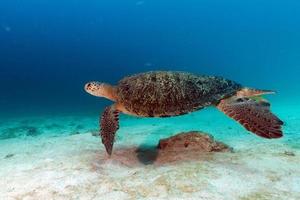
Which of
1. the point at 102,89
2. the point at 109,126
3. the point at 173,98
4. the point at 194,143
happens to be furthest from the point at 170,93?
the point at 102,89

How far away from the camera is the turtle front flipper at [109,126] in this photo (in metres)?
6.17

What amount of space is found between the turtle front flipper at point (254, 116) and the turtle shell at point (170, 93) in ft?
1.15

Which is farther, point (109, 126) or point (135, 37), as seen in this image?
point (135, 37)

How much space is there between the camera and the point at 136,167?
20.5ft

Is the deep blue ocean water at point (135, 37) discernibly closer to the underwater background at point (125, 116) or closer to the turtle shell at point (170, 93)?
the underwater background at point (125, 116)

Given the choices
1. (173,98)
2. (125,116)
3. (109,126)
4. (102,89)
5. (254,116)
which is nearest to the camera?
(254,116)

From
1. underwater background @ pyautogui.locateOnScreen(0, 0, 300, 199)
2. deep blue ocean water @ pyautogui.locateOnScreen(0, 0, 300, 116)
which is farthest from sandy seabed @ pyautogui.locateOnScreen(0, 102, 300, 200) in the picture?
deep blue ocean water @ pyautogui.locateOnScreen(0, 0, 300, 116)

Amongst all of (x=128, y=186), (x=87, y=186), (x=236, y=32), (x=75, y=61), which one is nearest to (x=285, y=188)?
(x=128, y=186)

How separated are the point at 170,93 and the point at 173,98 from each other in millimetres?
136

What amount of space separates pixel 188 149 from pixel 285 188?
291 centimetres

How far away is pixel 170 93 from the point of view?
653cm

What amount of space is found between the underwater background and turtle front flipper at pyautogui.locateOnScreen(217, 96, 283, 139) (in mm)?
799

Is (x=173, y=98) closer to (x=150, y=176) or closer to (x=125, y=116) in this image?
(x=150, y=176)

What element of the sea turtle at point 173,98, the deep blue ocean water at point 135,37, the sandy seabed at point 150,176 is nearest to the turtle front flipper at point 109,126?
the sea turtle at point 173,98
